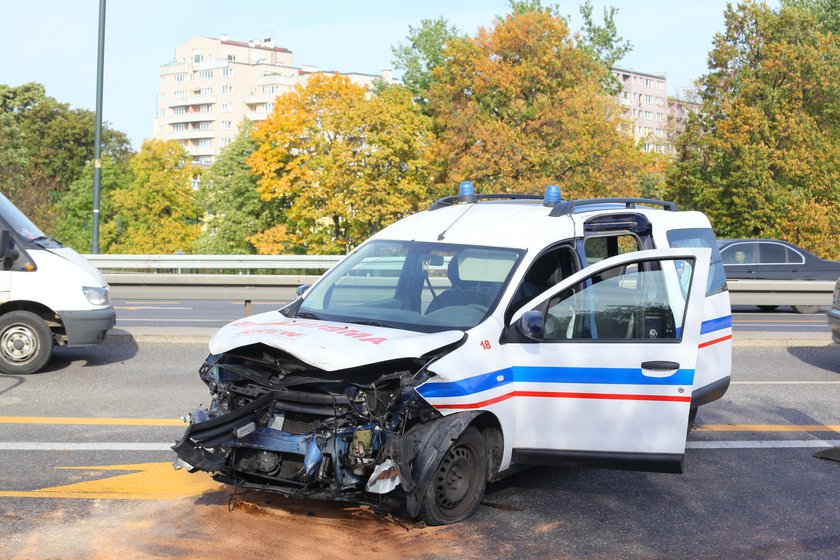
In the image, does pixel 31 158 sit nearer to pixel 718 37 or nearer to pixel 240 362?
pixel 718 37

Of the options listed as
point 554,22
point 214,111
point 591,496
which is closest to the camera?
point 591,496

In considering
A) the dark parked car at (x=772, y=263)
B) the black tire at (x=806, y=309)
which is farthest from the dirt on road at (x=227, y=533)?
the black tire at (x=806, y=309)

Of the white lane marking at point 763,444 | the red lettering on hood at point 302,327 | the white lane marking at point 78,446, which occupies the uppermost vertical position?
the red lettering on hood at point 302,327

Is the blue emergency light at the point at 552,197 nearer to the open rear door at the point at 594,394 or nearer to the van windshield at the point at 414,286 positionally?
the van windshield at the point at 414,286

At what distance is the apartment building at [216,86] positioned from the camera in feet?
523

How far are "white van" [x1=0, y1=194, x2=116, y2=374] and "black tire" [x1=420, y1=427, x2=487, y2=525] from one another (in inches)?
250

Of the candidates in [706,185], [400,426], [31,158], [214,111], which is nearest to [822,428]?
[400,426]

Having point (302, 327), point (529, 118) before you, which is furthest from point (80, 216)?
point (302, 327)

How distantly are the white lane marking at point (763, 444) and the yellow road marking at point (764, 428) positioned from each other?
0.40 m

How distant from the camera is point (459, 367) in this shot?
5.71 meters

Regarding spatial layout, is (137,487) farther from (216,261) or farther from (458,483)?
(216,261)

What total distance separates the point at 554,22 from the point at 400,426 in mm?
42753

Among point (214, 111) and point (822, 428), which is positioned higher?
point (214, 111)

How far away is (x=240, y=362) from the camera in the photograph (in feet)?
19.5
